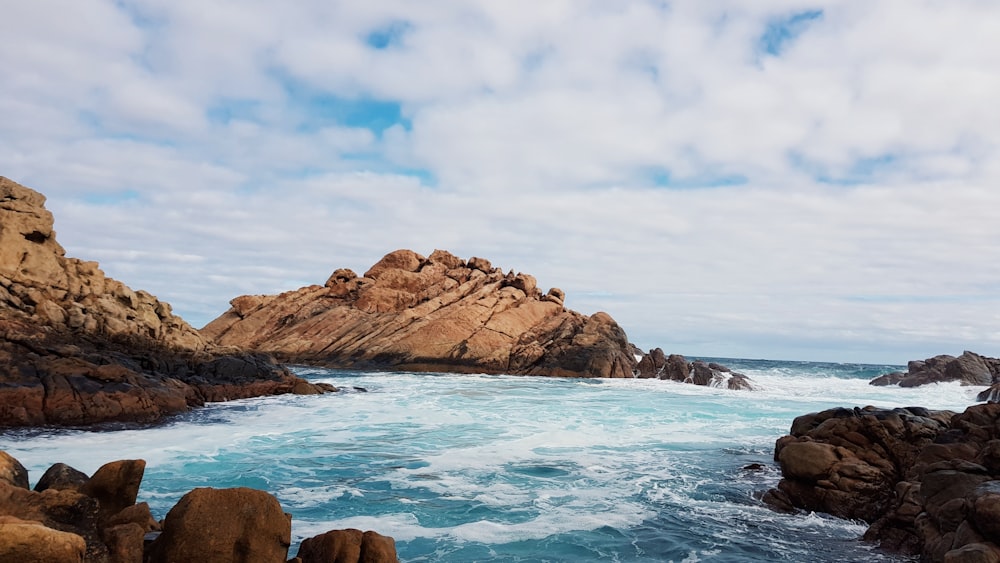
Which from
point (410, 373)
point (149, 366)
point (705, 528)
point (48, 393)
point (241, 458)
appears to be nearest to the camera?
point (705, 528)

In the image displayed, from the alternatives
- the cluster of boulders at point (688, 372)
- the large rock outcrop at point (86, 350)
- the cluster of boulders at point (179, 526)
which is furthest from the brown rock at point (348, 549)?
the cluster of boulders at point (688, 372)

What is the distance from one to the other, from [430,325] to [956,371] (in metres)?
39.6

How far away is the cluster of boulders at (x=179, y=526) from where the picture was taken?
17.5 ft

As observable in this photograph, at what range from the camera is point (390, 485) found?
1239 cm

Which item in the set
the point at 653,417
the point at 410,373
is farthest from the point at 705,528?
the point at 410,373

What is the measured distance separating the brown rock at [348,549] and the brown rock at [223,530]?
446mm

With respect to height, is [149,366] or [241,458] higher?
[149,366]

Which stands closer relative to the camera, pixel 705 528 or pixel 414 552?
pixel 414 552

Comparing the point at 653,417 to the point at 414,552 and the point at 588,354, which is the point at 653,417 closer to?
the point at 414,552

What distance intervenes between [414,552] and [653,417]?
1714cm

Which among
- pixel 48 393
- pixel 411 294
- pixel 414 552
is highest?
pixel 411 294

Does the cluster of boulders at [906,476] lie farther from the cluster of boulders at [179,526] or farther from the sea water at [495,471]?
the cluster of boulders at [179,526]

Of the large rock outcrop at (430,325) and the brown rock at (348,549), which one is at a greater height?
the large rock outcrop at (430,325)

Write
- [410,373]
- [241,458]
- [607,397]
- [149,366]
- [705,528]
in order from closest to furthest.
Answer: [705,528] < [241,458] < [149,366] < [607,397] < [410,373]
